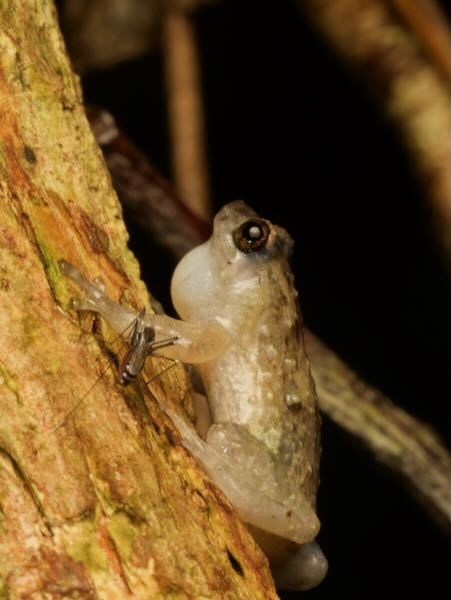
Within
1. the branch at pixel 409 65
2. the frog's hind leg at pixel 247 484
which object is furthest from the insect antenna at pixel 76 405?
the branch at pixel 409 65

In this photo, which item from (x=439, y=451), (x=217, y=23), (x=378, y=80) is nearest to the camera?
(x=439, y=451)

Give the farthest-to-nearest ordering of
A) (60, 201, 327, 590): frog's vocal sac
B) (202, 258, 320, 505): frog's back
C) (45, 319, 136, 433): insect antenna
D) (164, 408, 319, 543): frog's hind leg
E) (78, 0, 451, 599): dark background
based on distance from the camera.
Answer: (78, 0, 451, 599): dark background
(202, 258, 320, 505): frog's back
(60, 201, 327, 590): frog's vocal sac
(164, 408, 319, 543): frog's hind leg
(45, 319, 136, 433): insect antenna

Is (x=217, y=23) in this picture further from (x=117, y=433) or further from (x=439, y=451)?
(x=117, y=433)

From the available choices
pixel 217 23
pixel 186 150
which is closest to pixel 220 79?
pixel 217 23

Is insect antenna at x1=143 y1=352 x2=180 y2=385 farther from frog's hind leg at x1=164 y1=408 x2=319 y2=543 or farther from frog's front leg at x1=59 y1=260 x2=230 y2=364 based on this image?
frog's hind leg at x1=164 y1=408 x2=319 y2=543

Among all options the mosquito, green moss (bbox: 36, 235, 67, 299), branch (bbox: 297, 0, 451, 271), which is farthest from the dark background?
green moss (bbox: 36, 235, 67, 299)

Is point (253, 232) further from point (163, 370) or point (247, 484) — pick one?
point (247, 484)
